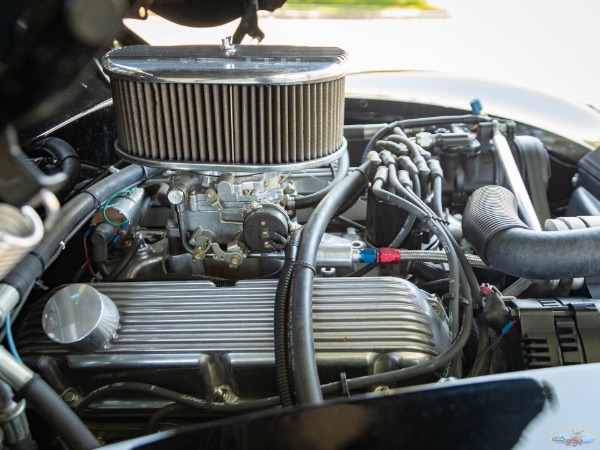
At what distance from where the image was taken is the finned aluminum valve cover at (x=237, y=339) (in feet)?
3.29

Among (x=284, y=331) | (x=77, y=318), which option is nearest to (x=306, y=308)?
(x=284, y=331)

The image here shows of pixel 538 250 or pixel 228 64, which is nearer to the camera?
pixel 538 250

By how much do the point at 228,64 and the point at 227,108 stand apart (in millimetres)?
103

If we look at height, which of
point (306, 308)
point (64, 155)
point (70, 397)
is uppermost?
point (64, 155)

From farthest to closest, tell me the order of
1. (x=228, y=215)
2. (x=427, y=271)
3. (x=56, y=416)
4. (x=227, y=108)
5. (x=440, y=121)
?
(x=440, y=121)
(x=427, y=271)
(x=228, y=215)
(x=227, y=108)
(x=56, y=416)

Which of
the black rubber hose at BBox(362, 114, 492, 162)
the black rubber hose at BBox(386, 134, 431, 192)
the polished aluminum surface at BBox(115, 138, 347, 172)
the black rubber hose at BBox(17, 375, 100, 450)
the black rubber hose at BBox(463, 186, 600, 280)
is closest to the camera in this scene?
the black rubber hose at BBox(17, 375, 100, 450)

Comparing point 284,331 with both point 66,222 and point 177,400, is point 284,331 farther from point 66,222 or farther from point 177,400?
point 66,222

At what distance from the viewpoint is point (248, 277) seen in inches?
50.5

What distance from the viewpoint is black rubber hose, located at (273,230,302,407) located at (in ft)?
2.93

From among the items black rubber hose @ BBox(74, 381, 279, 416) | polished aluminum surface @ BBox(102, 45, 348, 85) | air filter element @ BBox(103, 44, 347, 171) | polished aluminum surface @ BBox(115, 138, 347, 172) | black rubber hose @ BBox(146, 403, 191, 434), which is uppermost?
polished aluminum surface @ BBox(102, 45, 348, 85)

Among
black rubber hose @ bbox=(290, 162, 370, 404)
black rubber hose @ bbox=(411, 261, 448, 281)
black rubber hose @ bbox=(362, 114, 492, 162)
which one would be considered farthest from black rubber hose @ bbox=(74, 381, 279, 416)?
black rubber hose @ bbox=(362, 114, 492, 162)

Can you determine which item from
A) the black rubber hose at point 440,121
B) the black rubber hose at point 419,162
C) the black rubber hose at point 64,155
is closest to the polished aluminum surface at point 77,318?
the black rubber hose at point 64,155

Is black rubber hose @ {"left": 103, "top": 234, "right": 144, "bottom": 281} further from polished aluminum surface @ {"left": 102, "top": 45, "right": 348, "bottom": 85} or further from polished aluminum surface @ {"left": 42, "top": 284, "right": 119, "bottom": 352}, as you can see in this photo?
polished aluminum surface @ {"left": 102, "top": 45, "right": 348, "bottom": 85}

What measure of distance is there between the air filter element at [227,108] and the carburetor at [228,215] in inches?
2.7
